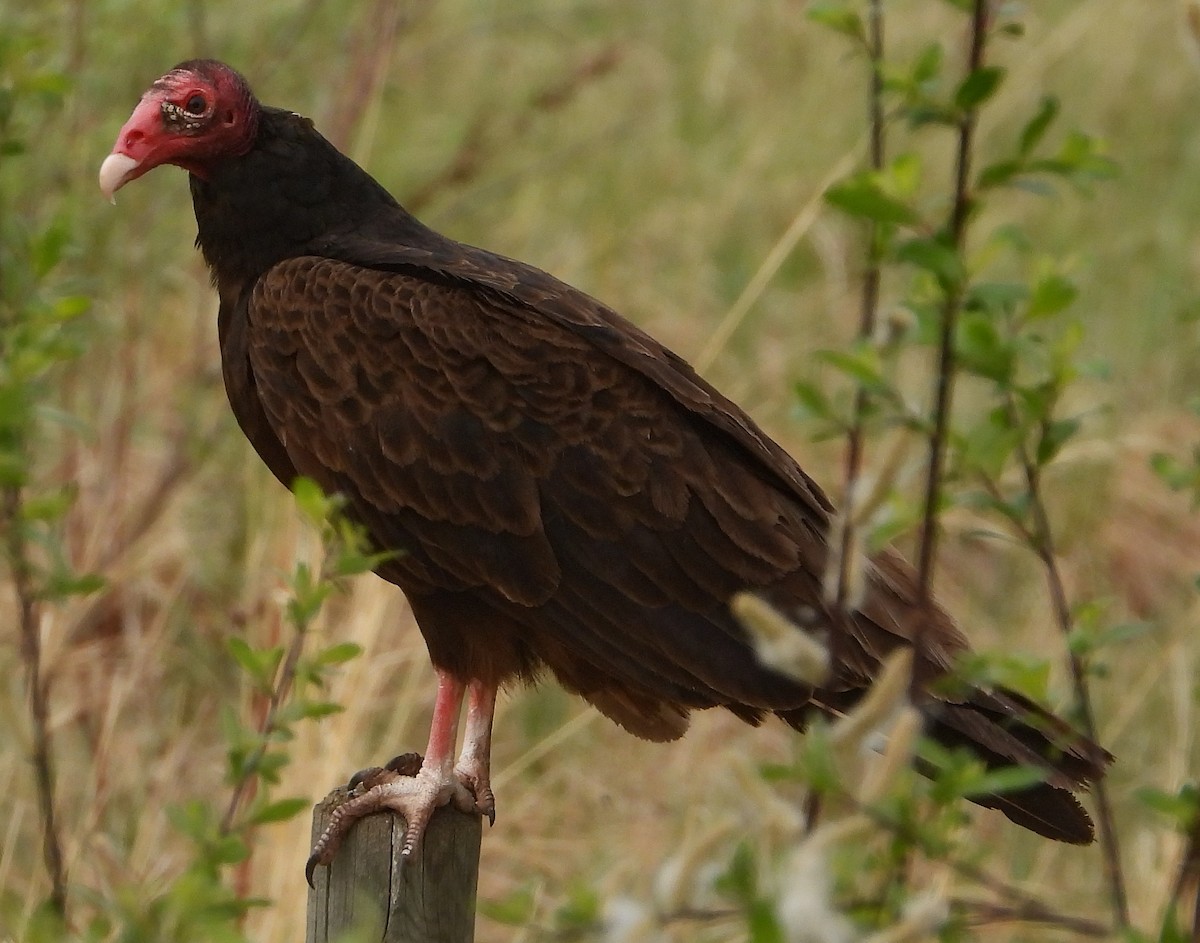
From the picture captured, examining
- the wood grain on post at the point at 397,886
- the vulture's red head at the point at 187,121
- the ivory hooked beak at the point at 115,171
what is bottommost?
the wood grain on post at the point at 397,886

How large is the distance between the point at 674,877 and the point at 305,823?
2819mm

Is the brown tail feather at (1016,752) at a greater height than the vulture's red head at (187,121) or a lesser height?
lesser

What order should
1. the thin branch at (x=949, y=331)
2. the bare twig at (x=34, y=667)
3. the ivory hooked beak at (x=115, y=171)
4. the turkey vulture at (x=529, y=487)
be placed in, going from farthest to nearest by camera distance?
the ivory hooked beak at (x=115, y=171)
the turkey vulture at (x=529, y=487)
the bare twig at (x=34, y=667)
the thin branch at (x=949, y=331)

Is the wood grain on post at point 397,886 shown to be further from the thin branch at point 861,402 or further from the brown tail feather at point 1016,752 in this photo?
the thin branch at point 861,402

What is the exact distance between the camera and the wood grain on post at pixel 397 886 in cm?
282

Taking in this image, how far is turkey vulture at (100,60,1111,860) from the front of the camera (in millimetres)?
3234

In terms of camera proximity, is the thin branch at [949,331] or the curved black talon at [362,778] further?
the curved black talon at [362,778]

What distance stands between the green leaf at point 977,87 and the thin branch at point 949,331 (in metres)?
0.02

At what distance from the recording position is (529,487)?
3.29 m

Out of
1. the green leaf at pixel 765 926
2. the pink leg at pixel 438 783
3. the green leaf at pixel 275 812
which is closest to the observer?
the green leaf at pixel 765 926

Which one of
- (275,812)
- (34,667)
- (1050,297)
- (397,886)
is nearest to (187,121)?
(34,667)

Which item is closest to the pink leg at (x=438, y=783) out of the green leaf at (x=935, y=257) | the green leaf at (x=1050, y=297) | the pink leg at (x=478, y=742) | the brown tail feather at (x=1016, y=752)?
the pink leg at (x=478, y=742)

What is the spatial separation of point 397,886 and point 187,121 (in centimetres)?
161

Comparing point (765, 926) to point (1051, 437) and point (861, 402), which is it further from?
point (1051, 437)
